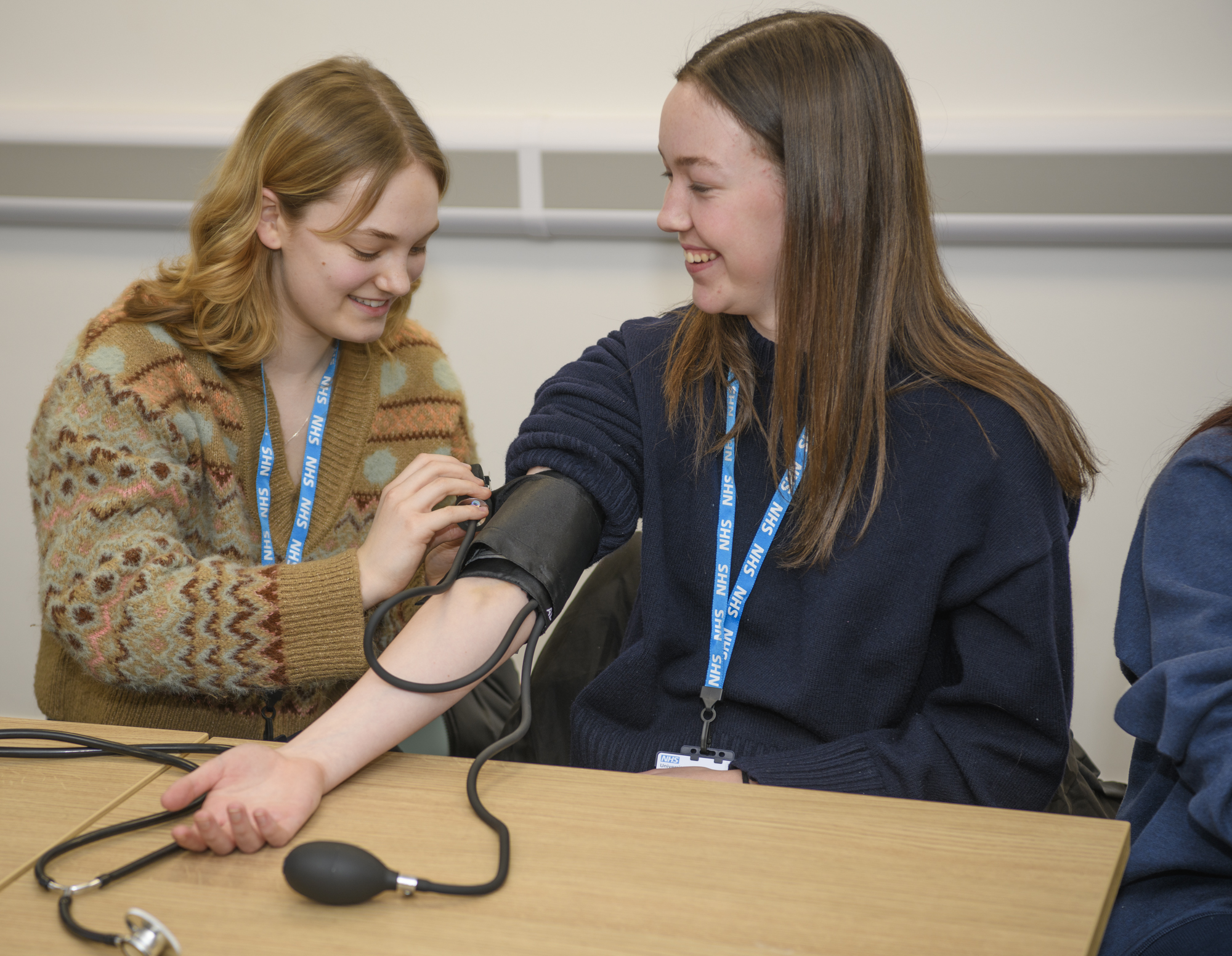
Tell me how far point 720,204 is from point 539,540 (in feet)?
1.49

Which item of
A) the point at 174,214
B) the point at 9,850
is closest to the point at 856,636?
the point at 9,850

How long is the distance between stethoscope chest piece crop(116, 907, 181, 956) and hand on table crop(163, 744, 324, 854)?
0.32 ft

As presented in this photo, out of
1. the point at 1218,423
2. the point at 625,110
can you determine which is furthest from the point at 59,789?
the point at 625,110

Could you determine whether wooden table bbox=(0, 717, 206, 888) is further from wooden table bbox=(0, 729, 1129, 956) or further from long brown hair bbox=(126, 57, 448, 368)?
long brown hair bbox=(126, 57, 448, 368)

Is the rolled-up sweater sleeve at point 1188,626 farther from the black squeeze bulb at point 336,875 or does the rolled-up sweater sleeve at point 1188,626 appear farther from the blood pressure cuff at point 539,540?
the black squeeze bulb at point 336,875

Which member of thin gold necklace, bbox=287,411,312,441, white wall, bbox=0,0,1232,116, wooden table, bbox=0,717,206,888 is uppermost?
white wall, bbox=0,0,1232,116

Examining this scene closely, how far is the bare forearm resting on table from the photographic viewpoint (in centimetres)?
95

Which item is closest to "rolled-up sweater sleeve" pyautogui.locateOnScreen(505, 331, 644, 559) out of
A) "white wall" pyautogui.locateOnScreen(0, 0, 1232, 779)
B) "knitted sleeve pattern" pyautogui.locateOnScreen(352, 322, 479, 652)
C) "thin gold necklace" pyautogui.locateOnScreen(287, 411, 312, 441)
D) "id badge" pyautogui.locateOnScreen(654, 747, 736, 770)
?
"id badge" pyautogui.locateOnScreen(654, 747, 736, 770)

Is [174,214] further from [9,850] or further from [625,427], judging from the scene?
[9,850]

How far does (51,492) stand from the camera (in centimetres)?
135

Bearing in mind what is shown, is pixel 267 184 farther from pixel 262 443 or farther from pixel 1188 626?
pixel 1188 626

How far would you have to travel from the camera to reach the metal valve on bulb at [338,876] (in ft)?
2.38

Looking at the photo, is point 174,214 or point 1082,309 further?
point 174,214

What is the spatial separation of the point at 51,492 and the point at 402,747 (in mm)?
655
